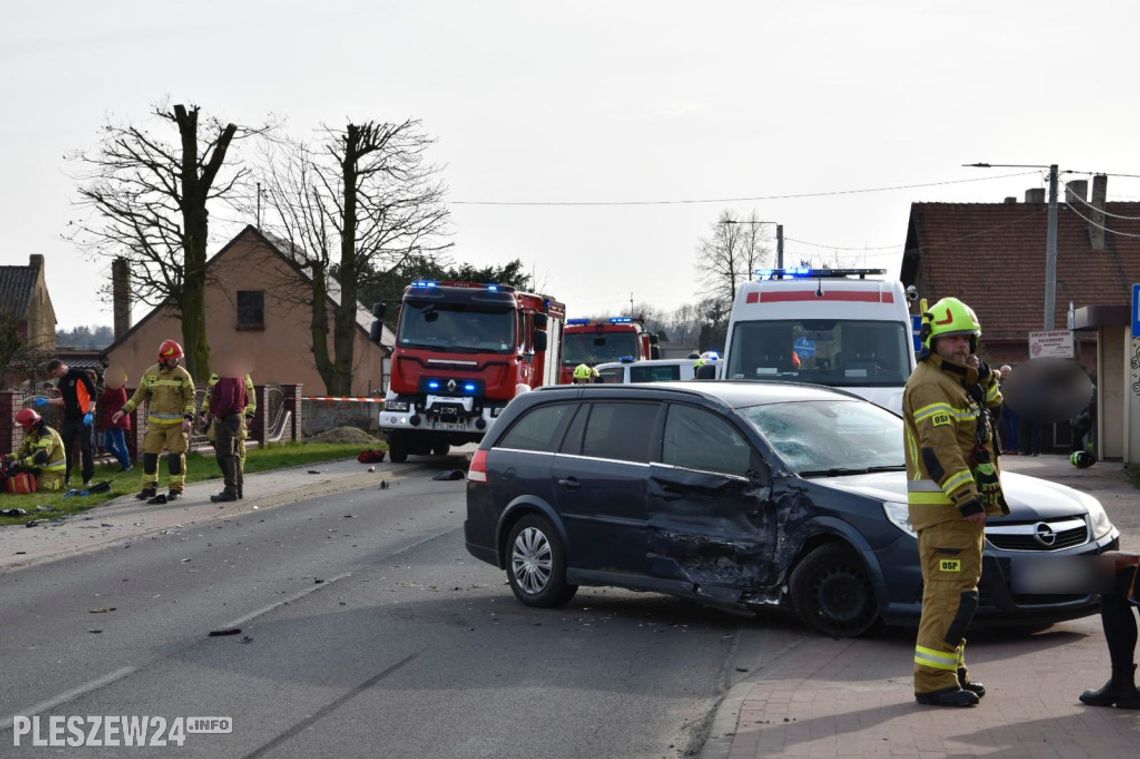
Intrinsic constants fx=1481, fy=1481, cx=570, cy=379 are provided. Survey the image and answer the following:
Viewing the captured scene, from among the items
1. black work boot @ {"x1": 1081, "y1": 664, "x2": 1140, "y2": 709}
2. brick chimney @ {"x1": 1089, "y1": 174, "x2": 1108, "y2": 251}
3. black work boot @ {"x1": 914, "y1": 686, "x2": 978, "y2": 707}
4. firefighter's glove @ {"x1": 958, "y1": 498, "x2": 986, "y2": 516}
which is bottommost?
black work boot @ {"x1": 914, "y1": 686, "x2": 978, "y2": 707}

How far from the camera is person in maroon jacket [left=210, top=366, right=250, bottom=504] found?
728 inches

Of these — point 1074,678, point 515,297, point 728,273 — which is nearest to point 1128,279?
point 728,273

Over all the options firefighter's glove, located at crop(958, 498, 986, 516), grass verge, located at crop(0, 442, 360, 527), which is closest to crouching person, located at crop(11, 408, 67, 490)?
grass verge, located at crop(0, 442, 360, 527)

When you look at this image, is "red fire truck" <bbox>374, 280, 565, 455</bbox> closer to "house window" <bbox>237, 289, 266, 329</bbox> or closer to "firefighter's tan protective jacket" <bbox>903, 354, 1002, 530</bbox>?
"firefighter's tan protective jacket" <bbox>903, 354, 1002, 530</bbox>

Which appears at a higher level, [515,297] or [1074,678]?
[515,297]

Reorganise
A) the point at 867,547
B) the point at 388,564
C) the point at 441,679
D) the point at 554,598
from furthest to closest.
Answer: the point at 388,564, the point at 554,598, the point at 867,547, the point at 441,679

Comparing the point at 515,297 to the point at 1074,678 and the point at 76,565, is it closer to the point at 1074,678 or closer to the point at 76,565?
the point at 76,565

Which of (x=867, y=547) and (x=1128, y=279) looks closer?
(x=867, y=547)

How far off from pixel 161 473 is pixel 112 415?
1.20m

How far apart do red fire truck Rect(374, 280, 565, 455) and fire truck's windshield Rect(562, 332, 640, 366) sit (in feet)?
32.1

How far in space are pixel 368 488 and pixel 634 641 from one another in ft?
43.3

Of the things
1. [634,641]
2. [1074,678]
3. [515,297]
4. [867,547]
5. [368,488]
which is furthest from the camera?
[515,297]

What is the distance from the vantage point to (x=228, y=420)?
1859cm

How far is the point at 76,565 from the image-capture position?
43.9 feet
